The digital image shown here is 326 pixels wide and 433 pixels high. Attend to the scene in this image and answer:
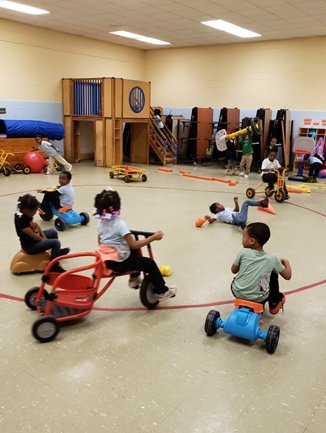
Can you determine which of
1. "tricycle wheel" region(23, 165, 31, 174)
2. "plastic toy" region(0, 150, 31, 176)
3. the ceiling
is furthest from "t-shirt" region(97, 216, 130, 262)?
"tricycle wheel" region(23, 165, 31, 174)

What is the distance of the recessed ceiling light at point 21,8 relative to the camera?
30.2 ft

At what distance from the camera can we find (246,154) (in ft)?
36.8

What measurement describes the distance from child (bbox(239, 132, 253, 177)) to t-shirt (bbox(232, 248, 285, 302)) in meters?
8.35

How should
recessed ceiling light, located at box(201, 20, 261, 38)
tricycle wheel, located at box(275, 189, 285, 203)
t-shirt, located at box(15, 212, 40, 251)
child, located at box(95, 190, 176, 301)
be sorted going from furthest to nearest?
recessed ceiling light, located at box(201, 20, 261, 38), tricycle wheel, located at box(275, 189, 285, 203), t-shirt, located at box(15, 212, 40, 251), child, located at box(95, 190, 176, 301)

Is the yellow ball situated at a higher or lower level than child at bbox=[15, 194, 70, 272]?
lower

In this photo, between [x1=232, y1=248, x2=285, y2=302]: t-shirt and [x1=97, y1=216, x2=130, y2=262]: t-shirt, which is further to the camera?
[x1=97, y1=216, x2=130, y2=262]: t-shirt

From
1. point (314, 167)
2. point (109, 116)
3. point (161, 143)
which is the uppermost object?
point (109, 116)

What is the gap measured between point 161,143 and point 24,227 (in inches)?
372

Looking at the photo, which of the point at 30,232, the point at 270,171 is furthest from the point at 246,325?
the point at 270,171

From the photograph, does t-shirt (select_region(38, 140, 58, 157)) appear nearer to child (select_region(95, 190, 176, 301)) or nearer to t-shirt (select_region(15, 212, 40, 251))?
t-shirt (select_region(15, 212, 40, 251))

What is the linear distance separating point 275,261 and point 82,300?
145 cm

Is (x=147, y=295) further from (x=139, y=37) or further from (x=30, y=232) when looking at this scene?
(x=139, y=37)

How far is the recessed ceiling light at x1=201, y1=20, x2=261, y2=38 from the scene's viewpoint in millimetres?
10305

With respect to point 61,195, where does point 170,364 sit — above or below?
below
